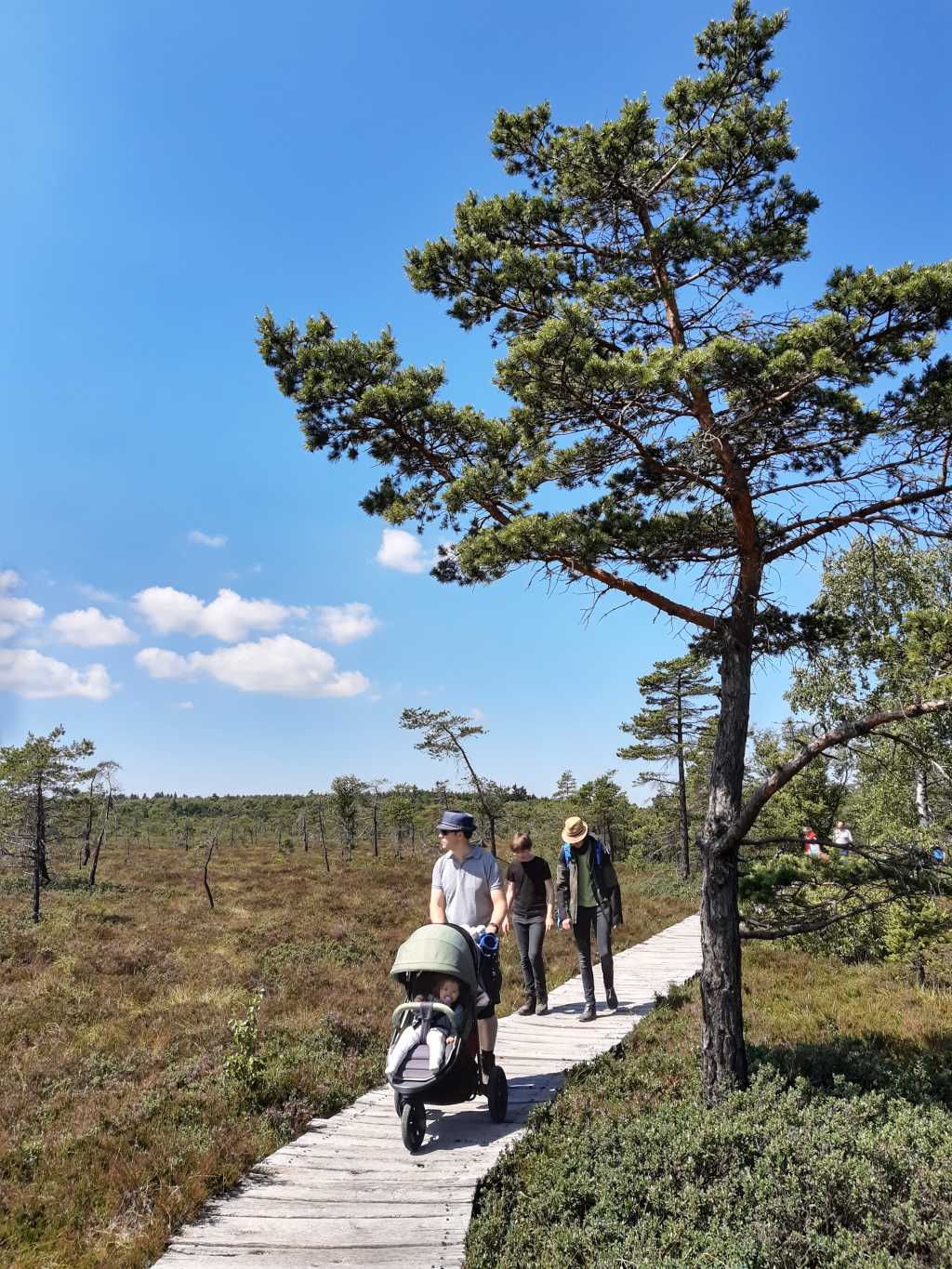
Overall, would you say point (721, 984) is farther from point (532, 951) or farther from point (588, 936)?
point (532, 951)

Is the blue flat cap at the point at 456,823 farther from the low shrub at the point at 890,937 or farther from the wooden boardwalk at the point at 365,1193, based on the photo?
the low shrub at the point at 890,937

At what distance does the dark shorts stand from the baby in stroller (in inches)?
11.9

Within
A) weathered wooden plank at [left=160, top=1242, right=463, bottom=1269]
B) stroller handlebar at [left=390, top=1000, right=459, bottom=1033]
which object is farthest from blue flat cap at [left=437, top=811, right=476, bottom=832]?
weathered wooden plank at [left=160, top=1242, right=463, bottom=1269]

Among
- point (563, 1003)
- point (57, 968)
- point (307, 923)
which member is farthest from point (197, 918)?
point (563, 1003)

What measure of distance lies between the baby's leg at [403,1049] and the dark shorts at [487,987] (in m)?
0.54

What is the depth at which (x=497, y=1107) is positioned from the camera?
5273 mm

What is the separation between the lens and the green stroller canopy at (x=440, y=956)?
4.82 meters

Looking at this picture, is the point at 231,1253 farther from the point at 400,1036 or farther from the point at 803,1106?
the point at 803,1106

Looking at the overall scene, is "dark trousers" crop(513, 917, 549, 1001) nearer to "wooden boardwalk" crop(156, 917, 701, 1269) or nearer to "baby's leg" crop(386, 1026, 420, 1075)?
"wooden boardwalk" crop(156, 917, 701, 1269)

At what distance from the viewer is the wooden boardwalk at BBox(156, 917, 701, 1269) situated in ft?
12.3

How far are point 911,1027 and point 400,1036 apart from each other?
21.7ft

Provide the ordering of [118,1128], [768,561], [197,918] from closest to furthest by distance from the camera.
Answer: [118,1128]
[768,561]
[197,918]

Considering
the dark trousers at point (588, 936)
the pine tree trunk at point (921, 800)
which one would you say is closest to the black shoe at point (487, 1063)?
the dark trousers at point (588, 936)

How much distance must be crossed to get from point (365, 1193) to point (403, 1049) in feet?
2.63
